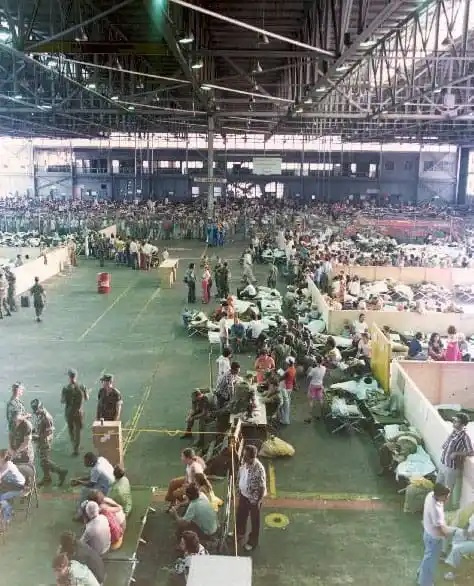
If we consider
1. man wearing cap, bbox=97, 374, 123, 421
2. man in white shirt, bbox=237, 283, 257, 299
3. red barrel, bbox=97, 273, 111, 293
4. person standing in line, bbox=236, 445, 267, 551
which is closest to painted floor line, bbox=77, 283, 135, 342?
red barrel, bbox=97, 273, 111, 293

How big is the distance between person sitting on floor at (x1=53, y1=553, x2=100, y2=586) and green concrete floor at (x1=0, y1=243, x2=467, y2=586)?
89 cm

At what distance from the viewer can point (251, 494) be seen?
761 cm

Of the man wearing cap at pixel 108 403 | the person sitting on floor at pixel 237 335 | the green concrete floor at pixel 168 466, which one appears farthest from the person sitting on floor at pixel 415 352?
the man wearing cap at pixel 108 403

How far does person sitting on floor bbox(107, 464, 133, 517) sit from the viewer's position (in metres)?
7.73

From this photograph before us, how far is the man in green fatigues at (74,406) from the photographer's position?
10.1 m

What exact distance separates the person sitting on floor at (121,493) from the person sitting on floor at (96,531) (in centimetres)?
73

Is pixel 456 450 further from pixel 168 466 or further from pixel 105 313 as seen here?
pixel 105 313

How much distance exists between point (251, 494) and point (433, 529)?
215 centimetres

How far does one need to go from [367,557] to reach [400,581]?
0.55 m

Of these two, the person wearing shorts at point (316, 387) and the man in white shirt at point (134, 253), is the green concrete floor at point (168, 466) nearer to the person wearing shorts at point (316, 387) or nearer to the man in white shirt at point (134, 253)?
the person wearing shorts at point (316, 387)

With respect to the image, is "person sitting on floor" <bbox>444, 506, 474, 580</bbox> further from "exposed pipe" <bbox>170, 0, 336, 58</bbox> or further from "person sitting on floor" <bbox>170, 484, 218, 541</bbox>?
"exposed pipe" <bbox>170, 0, 336, 58</bbox>

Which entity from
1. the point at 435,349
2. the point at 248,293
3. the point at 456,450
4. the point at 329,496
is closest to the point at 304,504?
the point at 329,496

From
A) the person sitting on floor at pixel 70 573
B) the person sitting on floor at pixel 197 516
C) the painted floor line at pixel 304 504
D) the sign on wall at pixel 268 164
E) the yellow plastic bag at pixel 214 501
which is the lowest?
the painted floor line at pixel 304 504

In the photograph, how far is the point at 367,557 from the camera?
7.73m
